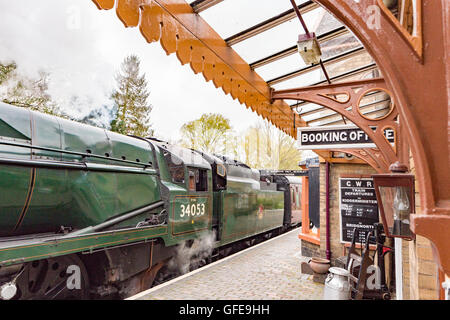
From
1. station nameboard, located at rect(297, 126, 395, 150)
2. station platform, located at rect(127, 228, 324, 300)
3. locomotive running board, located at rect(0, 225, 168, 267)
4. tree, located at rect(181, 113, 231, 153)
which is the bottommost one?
station platform, located at rect(127, 228, 324, 300)

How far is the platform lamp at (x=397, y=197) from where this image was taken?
1876 mm

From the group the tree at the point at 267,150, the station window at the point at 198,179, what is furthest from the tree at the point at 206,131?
the station window at the point at 198,179

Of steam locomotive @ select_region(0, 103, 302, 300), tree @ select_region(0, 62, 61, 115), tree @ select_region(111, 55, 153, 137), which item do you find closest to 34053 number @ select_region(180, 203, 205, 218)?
steam locomotive @ select_region(0, 103, 302, 300)

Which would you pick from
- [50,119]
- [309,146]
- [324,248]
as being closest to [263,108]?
[309,146]

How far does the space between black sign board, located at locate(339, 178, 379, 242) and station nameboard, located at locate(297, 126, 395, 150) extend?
2.67 meters

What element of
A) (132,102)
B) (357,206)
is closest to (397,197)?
(357,206)

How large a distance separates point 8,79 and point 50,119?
1537 cm

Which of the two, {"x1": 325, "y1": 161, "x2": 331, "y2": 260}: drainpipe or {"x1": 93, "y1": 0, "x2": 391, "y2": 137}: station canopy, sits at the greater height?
{"x1": 93, "y1": 0, "x2": 391, "y2": 137}: station canopy

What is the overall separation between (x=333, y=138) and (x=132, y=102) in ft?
103

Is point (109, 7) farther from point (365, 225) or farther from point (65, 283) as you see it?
point (365, 225)

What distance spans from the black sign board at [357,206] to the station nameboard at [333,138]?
2.67 metres

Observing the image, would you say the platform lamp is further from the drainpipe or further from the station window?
the station window

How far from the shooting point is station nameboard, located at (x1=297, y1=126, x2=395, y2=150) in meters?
3.70

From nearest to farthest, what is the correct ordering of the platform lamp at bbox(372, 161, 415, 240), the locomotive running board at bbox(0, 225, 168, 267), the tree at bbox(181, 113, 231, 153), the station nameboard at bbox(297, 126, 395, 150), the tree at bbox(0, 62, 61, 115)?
the platform lamp at bbox(372, 161, 415, 240)
the locomotive running board at bbox(0, 225, 168, 267)
the station nameboard at bbox(297, 126, 395, 150)
the tree at bbox(0, 62, 61, 115)
the tree at bbox(181, 113, 231, 153)
